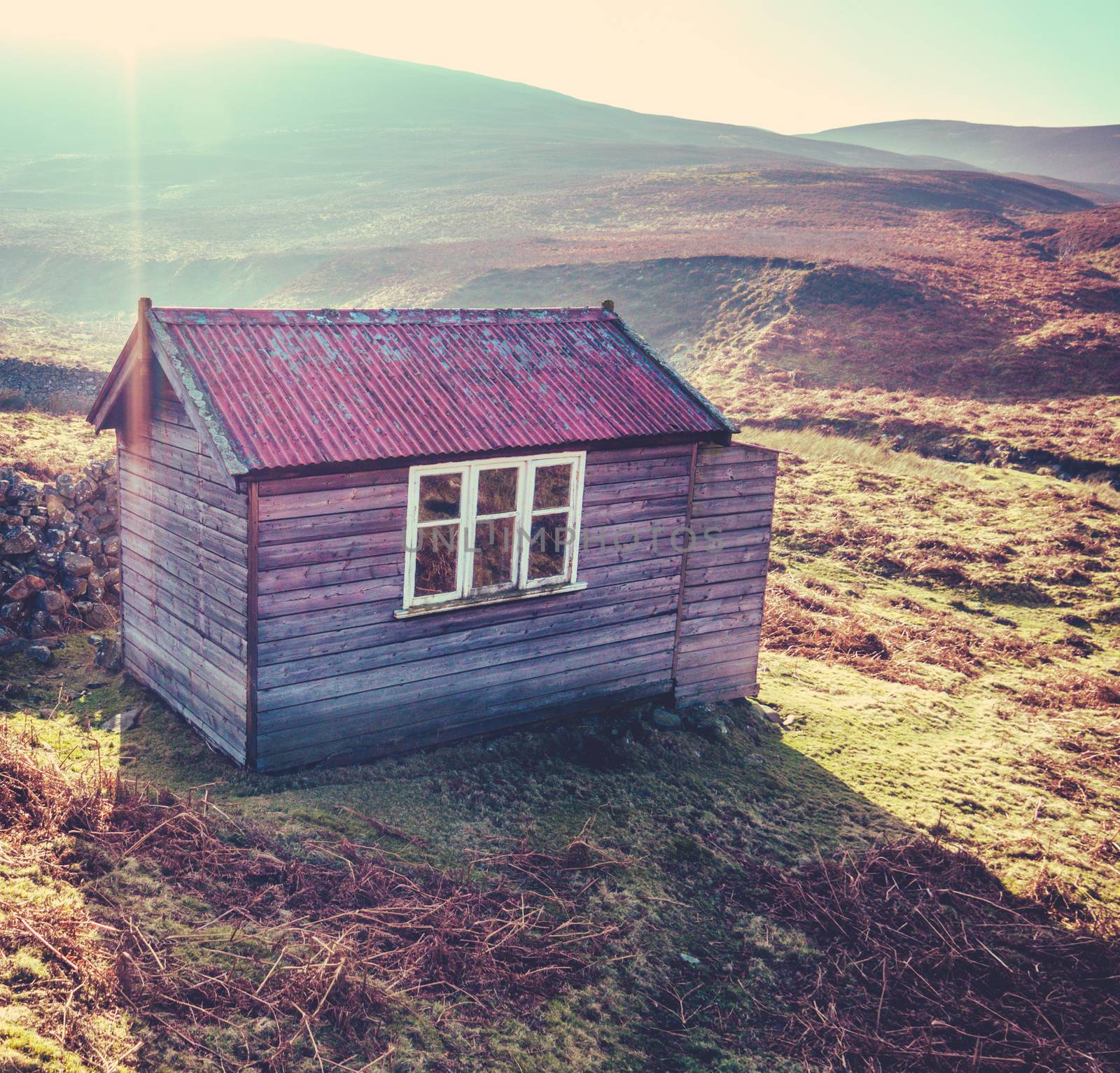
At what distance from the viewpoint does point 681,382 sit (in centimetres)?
1091

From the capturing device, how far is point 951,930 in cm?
748

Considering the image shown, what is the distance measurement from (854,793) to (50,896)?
7.83 metres

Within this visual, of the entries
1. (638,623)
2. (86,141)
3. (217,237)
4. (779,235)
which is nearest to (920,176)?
(779,235)

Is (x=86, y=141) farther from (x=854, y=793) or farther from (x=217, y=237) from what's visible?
(x=854, y=793)

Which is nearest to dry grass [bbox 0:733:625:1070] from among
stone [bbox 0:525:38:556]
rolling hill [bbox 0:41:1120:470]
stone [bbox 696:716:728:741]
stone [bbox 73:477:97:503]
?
stone [bbox 696:716:728:741]

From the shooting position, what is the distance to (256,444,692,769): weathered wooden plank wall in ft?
27.0

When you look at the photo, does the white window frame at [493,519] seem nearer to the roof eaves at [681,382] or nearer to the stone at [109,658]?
the roof eaves at [681,382]

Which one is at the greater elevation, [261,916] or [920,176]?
[920,176]

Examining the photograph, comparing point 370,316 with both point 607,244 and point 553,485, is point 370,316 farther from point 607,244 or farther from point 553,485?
point 607,244

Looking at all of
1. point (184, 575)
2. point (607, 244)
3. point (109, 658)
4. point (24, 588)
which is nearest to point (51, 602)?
point (24, 588)

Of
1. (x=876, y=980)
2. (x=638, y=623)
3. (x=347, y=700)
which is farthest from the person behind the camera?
(x=638, y=623)

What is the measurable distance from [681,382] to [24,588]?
891 cm

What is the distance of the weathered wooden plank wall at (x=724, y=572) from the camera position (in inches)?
428

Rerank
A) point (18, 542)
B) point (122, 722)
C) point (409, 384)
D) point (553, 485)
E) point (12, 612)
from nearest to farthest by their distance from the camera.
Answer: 1. point (409, 384)
2. point (122, 722)
3. point (553, 485)
4. point (12, 612)
5. point (18, 542)
